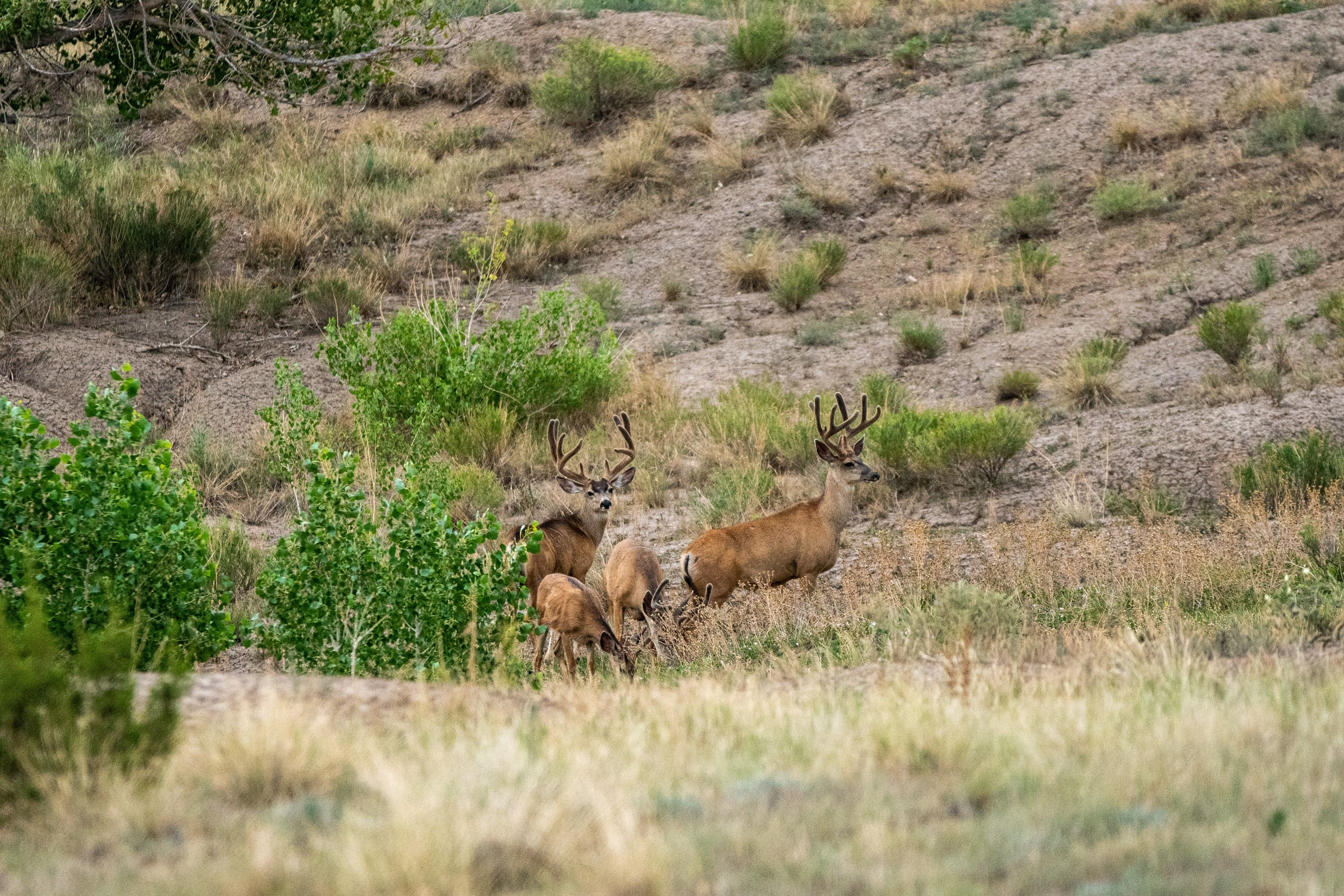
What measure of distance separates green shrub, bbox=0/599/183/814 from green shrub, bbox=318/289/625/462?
34.9ft

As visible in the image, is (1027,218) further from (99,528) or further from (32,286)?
(99,528)

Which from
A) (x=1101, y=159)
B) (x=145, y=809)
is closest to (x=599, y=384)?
(x=1101, y=159)

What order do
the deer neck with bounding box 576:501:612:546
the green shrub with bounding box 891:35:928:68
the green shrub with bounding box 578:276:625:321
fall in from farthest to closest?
1. the green shrub with bounding box 891:35:928:68
2. the green shrub with bounding box 578:276:625:321
3. the deer neck with bounding box 576:501:612:546

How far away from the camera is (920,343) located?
60.6ft

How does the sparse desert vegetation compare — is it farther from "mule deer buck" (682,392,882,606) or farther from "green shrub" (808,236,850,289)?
"green shrub" (808,236,850,289)

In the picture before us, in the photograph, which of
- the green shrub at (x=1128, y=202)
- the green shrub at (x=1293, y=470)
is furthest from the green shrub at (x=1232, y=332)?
the green shrub at (x=1128, y=202)

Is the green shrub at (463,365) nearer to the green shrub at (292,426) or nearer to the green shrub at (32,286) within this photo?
the green shrub at (292,426)

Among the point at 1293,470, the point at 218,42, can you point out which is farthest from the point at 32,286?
→ the point at 1293,470

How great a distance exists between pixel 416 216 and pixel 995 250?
31.7ft

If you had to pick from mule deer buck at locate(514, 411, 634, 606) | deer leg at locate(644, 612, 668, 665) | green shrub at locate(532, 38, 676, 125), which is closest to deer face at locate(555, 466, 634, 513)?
mule deer buck at locate(514, 411, 634, 606)

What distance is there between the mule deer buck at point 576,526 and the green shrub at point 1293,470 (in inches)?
218

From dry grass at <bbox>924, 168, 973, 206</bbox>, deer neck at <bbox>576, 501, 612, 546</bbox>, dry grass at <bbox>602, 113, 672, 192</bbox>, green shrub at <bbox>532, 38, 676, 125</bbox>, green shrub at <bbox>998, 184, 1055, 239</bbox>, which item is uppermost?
green shrub at <bbox>532, 38, 676, 125</bbox>

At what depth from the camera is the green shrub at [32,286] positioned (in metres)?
18.5

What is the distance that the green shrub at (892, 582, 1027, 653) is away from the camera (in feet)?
27.2
